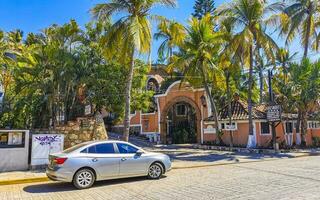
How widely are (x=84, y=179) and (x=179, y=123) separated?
1051 inches

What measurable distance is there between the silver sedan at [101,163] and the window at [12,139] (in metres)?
4.38

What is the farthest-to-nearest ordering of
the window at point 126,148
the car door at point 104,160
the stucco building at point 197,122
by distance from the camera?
the stucco building at point 197,122 < the window at point 126,148 < the car door at point 104,160

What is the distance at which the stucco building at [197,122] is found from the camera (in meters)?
27.0

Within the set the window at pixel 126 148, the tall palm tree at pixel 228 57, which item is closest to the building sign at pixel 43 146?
the window at pixel 126 148

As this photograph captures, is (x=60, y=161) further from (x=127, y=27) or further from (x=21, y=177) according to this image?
(x=127, y=27)

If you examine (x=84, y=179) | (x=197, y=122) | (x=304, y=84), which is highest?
(x=304, y=84)

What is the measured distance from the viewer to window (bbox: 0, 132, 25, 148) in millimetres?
13586

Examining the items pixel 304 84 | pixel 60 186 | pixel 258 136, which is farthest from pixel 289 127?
pixel 60 186

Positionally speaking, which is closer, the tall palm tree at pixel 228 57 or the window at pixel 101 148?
the window at pixel 101 148

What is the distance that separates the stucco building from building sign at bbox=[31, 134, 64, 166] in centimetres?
1570

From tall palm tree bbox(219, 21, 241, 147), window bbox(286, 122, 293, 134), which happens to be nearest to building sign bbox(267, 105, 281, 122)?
tall palm tree bbox(219, 21, 241, 147)

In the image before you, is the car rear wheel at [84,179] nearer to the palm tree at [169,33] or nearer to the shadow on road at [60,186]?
the shadow on road at [60,186]

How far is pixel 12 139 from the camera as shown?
13867mm

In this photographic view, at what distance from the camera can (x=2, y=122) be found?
2484 centimetres
